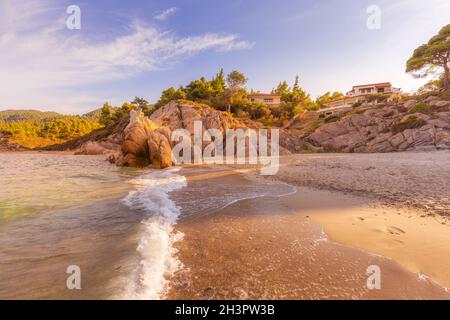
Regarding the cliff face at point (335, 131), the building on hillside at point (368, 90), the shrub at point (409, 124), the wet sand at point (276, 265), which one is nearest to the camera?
the wet sand at point (276, 265)

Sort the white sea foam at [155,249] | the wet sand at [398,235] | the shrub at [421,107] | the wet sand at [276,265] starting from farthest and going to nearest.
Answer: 1. the shrub at [421,107]
2. the wet sand at [398,235]
3. the white sea foam at [155,249]
4. the wet sand at [276,265]

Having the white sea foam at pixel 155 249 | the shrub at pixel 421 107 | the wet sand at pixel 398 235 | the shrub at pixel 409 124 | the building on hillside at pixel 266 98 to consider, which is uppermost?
the building on hillside at pixel 266 98

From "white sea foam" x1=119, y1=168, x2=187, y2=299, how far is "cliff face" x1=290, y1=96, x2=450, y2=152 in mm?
30965

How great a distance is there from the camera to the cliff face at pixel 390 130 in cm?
2758

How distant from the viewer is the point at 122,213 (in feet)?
25.9

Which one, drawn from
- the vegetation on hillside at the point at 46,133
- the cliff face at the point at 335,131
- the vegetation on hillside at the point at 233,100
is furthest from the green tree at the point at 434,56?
the vegetation on hillside at the point at 46,133

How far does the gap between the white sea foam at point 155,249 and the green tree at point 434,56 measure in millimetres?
54349

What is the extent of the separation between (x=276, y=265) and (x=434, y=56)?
58.2 meters

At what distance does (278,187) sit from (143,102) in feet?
215

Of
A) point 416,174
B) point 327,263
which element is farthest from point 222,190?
point 416,174

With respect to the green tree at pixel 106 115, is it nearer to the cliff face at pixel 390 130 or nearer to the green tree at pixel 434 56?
the cliff face at pixel 390 130

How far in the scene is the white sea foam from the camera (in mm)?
3654

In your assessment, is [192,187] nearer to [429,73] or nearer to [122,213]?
[122,213]

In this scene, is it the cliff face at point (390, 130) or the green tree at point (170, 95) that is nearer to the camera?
the cliff face at point (390, 130)
